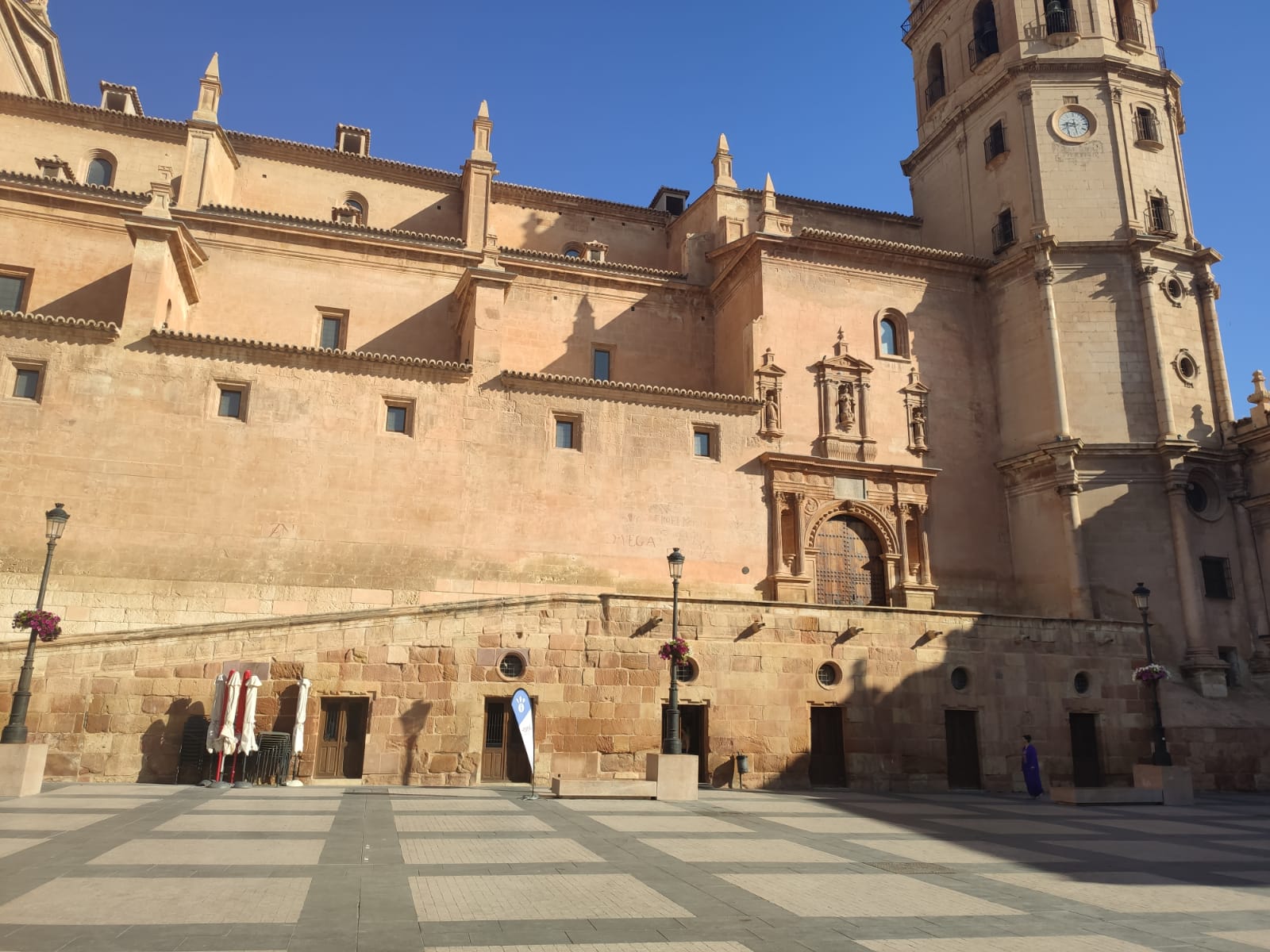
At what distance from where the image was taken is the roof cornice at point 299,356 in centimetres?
2194

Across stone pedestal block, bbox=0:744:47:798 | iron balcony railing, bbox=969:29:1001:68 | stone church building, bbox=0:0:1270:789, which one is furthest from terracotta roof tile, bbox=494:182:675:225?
stone pedestal block, bbox=0:744:47:798

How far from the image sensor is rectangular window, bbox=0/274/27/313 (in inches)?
965

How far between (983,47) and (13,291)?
3250 cm

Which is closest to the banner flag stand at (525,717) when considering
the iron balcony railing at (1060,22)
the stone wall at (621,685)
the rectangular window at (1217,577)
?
the stone wall at (621,685)

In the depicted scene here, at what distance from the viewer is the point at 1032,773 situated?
19344 millimetres

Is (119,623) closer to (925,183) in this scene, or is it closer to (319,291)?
(319,291)

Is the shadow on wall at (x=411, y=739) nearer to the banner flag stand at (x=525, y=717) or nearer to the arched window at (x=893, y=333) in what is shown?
the banner flag stand at (x=525, y=717)

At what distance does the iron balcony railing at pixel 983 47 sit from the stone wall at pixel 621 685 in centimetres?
2098

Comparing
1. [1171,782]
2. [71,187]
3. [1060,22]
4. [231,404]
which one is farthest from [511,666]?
[1060,22]

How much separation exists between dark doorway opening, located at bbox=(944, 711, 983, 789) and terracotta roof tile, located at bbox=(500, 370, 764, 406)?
10.0 meters

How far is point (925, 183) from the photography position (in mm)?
34219

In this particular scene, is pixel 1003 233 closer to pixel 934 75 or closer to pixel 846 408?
pixel 934 75

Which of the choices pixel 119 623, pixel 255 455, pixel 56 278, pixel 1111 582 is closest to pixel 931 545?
pixel 1111 582

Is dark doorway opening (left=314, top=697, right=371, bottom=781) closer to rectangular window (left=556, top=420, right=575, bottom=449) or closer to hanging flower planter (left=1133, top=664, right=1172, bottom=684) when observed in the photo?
rectangular window (left=556, top=420, right=575, bottom=449)
